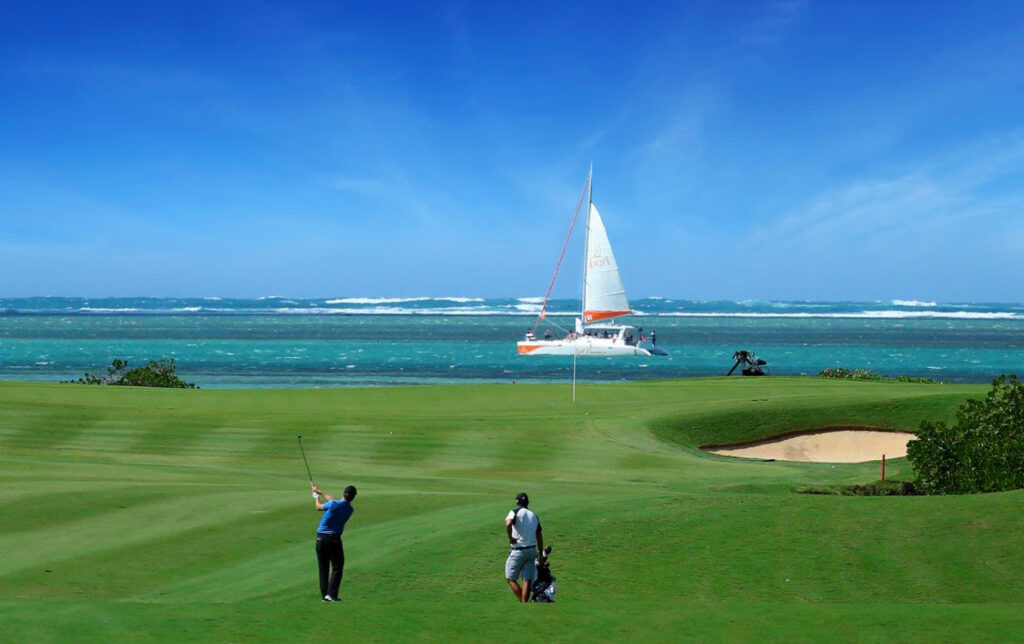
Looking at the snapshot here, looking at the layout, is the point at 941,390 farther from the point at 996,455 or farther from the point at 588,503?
the point at 588,503

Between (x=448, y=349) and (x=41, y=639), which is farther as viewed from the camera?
(x=448, y=349)

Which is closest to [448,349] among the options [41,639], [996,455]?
[996,455]

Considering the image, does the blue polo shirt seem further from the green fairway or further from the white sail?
the white sail

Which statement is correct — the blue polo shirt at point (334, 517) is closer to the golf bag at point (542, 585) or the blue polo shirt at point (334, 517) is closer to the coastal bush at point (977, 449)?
the golf bag at point (542, 585)

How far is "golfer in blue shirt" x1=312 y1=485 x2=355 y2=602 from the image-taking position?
37.7 ft

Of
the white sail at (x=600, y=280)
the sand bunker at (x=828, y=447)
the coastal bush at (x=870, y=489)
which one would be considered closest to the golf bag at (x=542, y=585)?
the coastal bush at (x=870, y=489)

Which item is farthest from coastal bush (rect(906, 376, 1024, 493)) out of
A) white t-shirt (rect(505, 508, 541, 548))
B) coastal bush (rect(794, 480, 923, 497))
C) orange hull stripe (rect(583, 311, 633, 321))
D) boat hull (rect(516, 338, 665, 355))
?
boat hull (rect(516, 338, 665, 355))

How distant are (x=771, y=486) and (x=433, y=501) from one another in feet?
25.5

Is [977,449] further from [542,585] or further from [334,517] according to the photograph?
[334,517]

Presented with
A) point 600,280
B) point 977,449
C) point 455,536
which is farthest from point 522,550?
point 600,280

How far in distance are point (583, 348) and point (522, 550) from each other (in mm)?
88576

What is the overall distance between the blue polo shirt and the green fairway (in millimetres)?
769

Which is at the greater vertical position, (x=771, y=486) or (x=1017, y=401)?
(x=1017, y=401)

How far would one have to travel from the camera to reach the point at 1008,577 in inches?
489
